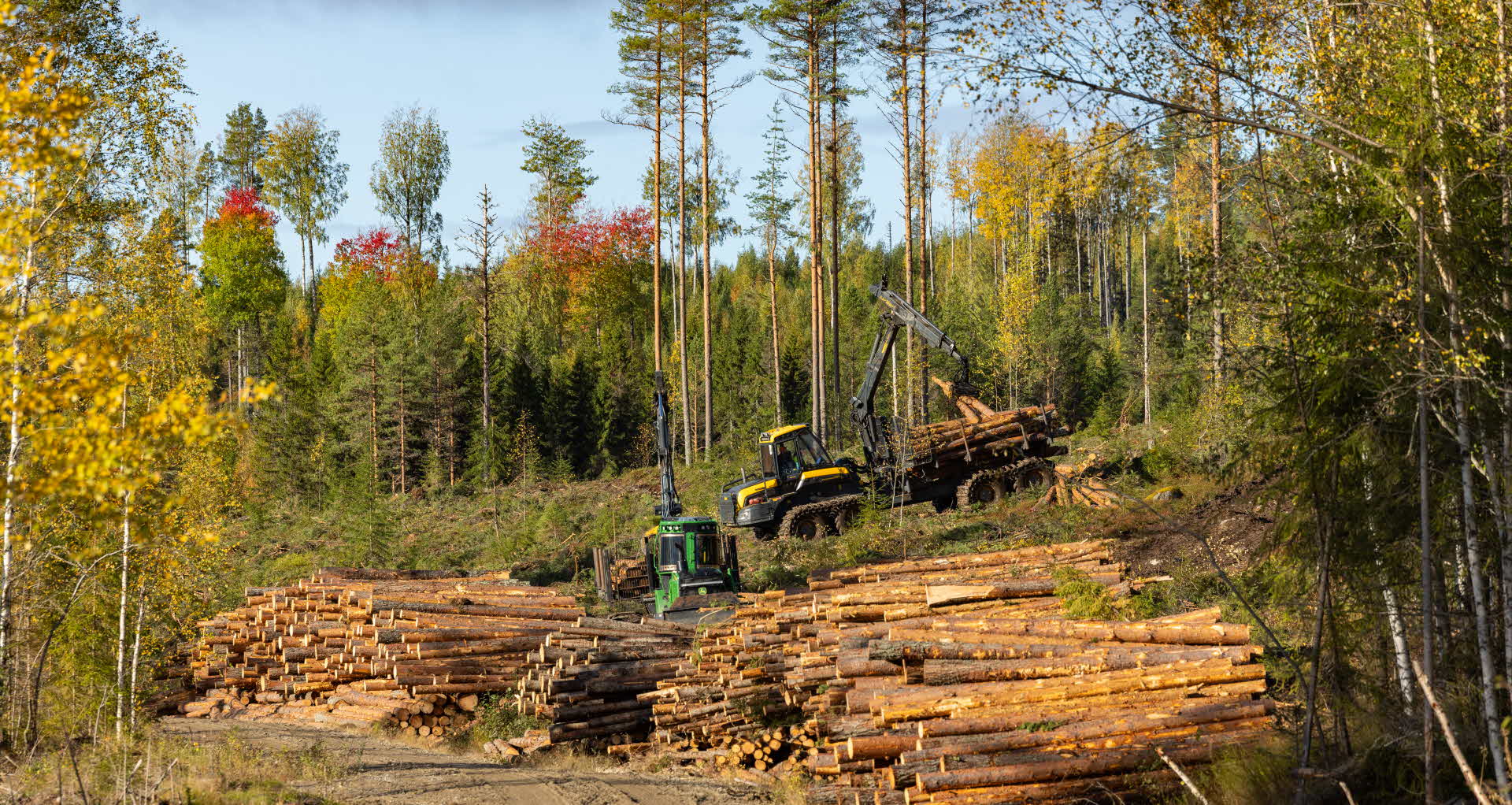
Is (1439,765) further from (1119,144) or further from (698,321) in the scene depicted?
(698,321)

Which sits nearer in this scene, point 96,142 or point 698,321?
point 96,142

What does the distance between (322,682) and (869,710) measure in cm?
966

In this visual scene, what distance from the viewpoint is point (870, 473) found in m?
24.4

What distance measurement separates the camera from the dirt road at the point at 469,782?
1096 cm

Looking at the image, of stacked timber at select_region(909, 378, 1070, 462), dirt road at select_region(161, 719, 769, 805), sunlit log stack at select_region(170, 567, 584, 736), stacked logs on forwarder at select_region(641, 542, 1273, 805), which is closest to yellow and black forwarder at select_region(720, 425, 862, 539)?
stacked timber at select_region(909, 378, 1070, 462)

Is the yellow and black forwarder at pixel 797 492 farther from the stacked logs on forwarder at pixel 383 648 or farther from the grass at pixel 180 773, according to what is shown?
the grass at pixel 180 773

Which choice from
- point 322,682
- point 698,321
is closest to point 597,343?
point 698,321

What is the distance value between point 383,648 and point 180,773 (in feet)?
18.4

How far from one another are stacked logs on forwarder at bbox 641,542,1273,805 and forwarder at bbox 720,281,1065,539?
31.0 feet

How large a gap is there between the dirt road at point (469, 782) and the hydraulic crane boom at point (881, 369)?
12293mm

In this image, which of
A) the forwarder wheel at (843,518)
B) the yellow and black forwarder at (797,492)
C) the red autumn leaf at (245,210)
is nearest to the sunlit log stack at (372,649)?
the yellow and black forwarder at (797,492)

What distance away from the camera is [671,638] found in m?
16.4

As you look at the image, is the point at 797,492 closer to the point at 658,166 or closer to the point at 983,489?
the point at 983,489

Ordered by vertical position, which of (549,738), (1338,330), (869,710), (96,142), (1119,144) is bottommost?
(549,738)
